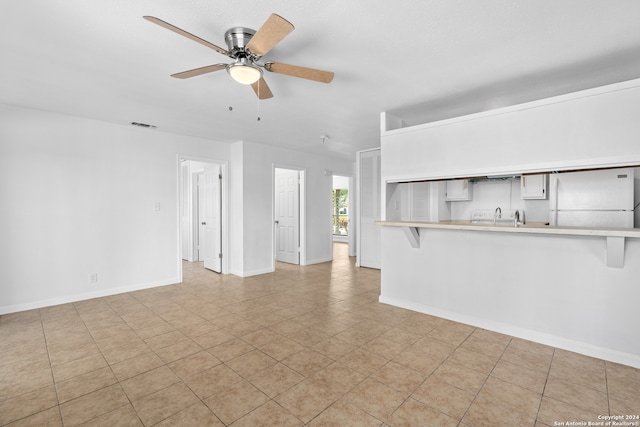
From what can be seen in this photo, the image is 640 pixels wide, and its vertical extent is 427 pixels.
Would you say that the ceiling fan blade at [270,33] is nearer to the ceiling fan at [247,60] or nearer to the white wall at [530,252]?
the ceiling fan at [247,60]

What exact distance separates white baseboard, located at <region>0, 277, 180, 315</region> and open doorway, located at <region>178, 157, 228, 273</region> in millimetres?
563

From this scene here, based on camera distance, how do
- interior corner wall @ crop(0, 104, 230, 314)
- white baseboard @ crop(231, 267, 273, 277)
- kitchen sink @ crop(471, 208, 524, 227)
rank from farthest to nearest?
white baseboard @ crop(231, 267, 273, 277), kitchen sink @ crop(471, 208, 524, 227), interior corner wall @ crop(0, 104, 230, 314)

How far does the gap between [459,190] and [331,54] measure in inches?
127

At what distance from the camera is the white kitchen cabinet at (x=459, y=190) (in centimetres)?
462

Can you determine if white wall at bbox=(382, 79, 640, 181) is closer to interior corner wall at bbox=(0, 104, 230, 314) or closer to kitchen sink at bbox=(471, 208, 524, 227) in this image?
kitchen sink at bbox=(471, 208, 524, 227)

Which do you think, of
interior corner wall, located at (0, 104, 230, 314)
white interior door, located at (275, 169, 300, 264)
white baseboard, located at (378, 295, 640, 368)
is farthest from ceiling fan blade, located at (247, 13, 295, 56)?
white interior door, located at (275, 169, 300, 264)

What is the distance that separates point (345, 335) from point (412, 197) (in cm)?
316

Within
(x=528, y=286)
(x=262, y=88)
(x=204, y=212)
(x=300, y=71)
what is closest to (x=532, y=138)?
(x=528, y=286)

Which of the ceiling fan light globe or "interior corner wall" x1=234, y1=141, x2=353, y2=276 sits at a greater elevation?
the ceiling fan light globe

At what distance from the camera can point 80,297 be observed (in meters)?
4.09

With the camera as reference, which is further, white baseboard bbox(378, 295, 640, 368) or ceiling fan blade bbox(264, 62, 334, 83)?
white baseboard bbox(378, 295, 640, 368)

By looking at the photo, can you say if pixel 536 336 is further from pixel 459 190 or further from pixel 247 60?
pixel 247 60

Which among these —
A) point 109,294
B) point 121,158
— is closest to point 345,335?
point 109,294

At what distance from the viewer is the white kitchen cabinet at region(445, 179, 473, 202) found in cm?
462
